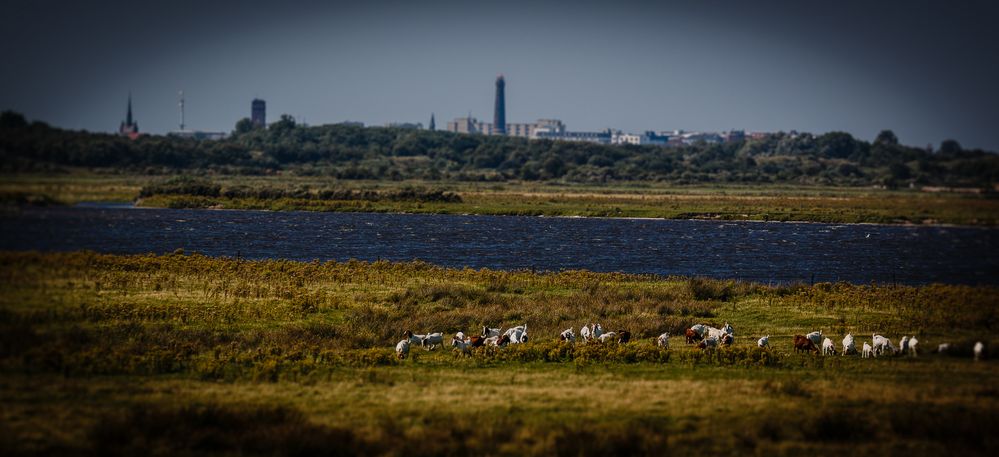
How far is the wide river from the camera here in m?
49.7

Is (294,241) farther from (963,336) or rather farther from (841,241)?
(963,336)

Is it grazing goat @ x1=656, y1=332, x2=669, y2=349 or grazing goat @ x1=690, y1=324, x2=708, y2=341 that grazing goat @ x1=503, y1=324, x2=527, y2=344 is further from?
grazing goat @ x1=690, y1=324, x2=708, y2=341

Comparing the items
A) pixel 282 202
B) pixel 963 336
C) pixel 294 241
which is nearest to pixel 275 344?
pixel 963 336

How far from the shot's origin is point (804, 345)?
91.4 ft

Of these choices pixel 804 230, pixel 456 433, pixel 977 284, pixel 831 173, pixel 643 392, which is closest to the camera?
pixel 456 433

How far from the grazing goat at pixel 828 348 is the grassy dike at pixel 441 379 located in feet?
2.23

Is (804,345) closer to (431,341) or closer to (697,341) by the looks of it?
(697,341)

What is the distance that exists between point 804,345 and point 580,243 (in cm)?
4636

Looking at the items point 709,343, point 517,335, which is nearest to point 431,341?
point 517,335

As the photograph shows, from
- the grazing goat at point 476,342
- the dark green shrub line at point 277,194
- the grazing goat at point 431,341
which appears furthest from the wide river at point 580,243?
the dark green shrub line at point 277,194

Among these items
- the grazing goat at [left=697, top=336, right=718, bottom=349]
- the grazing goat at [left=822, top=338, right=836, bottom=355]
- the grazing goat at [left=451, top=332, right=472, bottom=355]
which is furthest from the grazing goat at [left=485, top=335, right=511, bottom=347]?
the grazing goat at [left=822, top=338, right=836, bottom=355]

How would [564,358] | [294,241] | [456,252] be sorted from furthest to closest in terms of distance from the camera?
[294,241]
[456,252]
[564,358]

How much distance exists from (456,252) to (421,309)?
29288 mm

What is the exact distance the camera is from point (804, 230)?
8825cm
